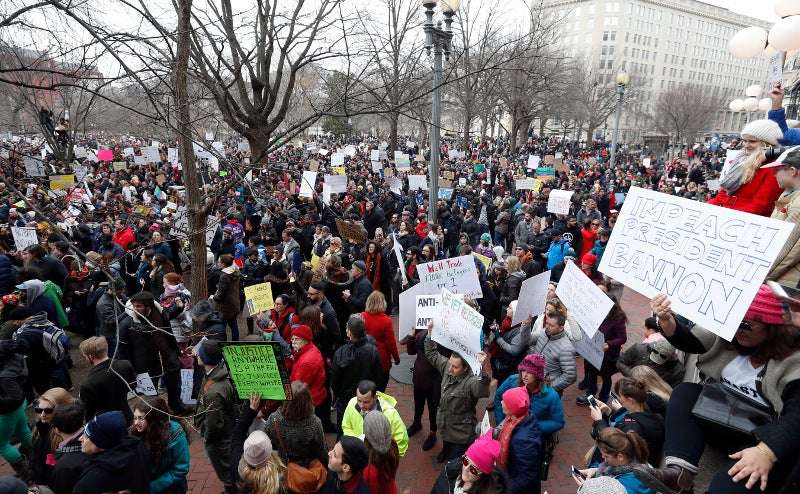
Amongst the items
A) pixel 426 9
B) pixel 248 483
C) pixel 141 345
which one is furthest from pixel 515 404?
pixel 426 9

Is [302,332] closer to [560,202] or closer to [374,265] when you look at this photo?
[374,265]

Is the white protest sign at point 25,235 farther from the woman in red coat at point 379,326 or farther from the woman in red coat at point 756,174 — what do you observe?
the woman in red coat at point 756,174

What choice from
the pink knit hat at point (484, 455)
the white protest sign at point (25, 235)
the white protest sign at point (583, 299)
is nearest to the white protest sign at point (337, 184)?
the white protest sign at point (25, 235)

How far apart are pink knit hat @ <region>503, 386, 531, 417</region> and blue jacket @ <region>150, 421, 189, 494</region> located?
2.59 meters

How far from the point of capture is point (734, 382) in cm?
241

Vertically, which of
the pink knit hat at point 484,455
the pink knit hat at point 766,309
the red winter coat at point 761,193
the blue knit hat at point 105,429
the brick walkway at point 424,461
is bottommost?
the brick walkway at point 424,461

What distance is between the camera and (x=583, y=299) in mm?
4789

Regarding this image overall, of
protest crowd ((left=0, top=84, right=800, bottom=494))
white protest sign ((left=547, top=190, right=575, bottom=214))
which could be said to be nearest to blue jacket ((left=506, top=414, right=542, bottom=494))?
protest crowd ((left=0, top=84, right=800, bottom=494))

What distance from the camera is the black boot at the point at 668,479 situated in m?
2.25

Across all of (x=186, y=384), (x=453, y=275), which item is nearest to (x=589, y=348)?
(x=453, y=275)

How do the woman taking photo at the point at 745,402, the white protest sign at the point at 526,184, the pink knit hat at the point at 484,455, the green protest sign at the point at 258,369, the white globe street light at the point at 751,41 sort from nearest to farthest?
the woman taking photo at the point at 745,402 < the pink knit hat at the point at 484,455 < the green protest sign at the point at 258,369 < the white globe street light at the point at 751,41 < the white protest sign at the point at 526,184

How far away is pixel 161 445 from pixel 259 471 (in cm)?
→ 105

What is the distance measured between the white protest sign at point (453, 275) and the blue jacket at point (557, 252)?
3264 mm

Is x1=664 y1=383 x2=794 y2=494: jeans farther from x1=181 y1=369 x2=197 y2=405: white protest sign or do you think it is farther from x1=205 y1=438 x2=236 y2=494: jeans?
x1=181 y1=369 x2=197 y2=405: white protest sign
